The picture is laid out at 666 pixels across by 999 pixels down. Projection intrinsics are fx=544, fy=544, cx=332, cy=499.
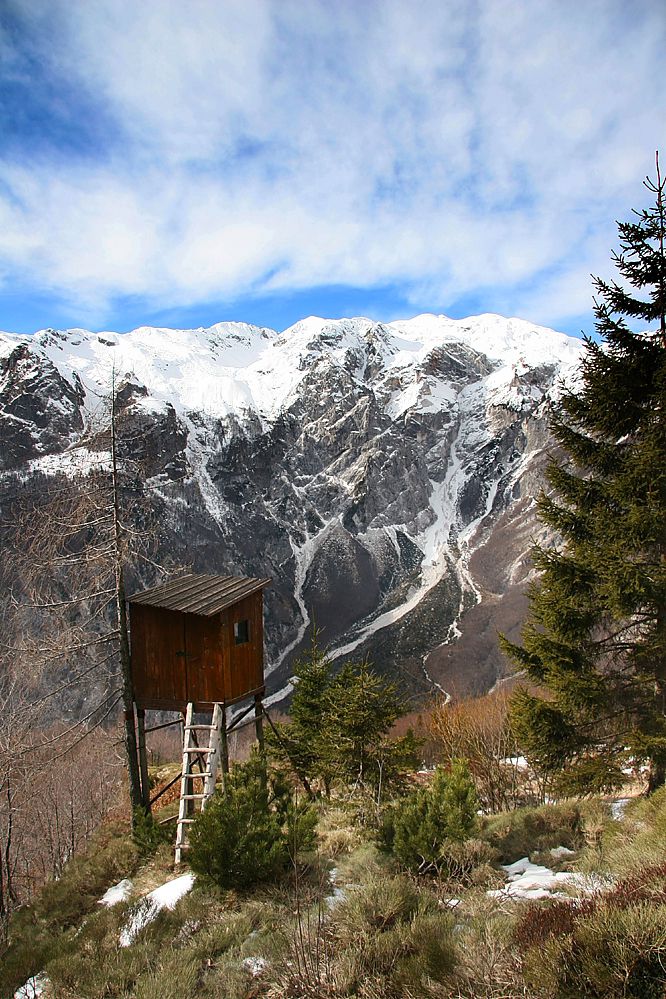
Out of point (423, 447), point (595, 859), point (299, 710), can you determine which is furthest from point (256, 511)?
point (595, 859)

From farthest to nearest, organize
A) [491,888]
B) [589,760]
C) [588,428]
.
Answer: [588,428]
[589,760]
[491,888]

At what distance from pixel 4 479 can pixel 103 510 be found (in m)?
113

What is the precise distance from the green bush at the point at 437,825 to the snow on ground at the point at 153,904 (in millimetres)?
3065

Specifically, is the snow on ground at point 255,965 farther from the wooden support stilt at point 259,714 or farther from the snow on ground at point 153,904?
the wooden support stilt at point 259,714

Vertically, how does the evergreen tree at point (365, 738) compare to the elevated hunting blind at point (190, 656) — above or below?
below

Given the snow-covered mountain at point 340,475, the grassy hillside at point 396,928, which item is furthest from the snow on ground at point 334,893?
the snow-covered mountain at point 340,475

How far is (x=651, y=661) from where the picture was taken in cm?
930

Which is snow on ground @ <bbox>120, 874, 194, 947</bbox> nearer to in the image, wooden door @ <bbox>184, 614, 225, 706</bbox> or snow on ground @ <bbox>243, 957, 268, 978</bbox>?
snow on ground @ <bbox>243, 957, 268, 978</bbox>

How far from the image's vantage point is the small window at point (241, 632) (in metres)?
13.0

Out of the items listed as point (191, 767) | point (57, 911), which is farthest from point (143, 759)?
point (57, 911)

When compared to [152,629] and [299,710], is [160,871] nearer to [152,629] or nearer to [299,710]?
[152,629]

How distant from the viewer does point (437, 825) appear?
25.1ft

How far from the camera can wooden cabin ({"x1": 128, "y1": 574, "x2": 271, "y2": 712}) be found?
40.8 feet

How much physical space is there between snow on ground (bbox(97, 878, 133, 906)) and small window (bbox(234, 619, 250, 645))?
195 inches
